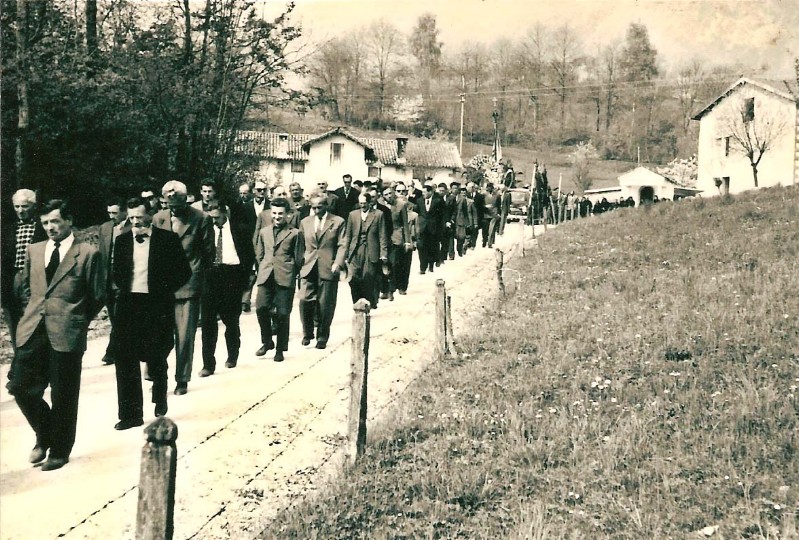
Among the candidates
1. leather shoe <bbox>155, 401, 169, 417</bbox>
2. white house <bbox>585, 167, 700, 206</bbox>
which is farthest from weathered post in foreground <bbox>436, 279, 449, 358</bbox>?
white house <bbox>585, 167, 700, 206</bbox>

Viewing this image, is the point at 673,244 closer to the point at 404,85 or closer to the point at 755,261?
the point at 755,261

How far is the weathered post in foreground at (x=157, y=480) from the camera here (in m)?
2.93

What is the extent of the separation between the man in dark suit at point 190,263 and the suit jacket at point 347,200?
21.2 ft

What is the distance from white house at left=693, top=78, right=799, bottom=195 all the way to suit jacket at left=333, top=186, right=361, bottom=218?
2163 cm

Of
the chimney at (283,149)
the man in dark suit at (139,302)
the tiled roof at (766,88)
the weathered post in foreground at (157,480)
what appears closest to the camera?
the weathered post in foreground at (157,480)

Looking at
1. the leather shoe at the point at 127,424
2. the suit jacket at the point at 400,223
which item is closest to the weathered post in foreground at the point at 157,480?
the leather shoe at the point at 127,424

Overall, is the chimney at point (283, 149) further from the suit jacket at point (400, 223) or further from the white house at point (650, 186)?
the suit jacket at point (400, 223)

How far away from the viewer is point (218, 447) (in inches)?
231

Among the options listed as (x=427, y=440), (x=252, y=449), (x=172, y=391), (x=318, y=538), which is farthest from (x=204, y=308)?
(x=318, y=538)

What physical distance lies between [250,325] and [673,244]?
9989 mm

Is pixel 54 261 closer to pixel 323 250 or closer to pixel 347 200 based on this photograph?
pixel 323 250

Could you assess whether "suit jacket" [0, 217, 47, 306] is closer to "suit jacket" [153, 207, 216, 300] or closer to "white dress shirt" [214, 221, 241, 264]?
"suit jacket" [153, 207, 216, 300]

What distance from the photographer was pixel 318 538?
14.9 ft

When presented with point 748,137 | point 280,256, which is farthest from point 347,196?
point 748,137
